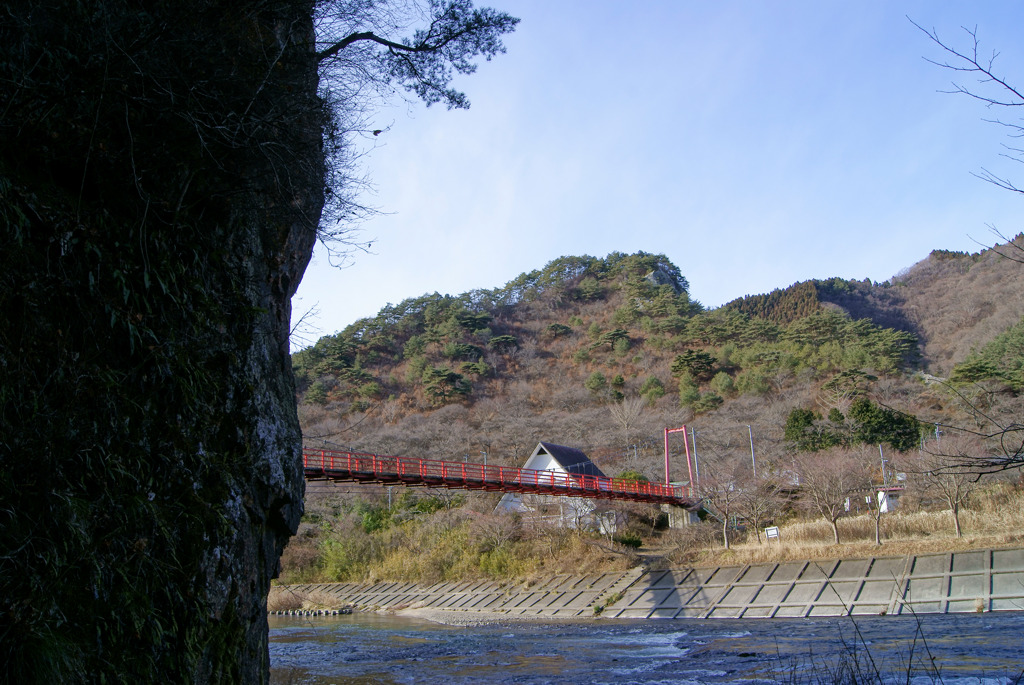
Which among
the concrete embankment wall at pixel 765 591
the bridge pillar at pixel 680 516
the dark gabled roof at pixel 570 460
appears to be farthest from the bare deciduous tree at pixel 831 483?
the dark gabled roof at pixel 570 460

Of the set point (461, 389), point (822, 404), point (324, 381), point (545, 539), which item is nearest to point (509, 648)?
point (545, 539)

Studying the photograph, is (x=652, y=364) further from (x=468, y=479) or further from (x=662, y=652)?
(x=662, y=652)

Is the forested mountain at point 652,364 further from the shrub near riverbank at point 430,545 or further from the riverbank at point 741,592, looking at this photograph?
the riverbank at point 741,592

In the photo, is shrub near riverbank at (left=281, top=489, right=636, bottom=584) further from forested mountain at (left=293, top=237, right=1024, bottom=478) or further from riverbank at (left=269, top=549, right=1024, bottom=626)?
forested mountain at (left=293, top=237, right=1024, bottom=478)

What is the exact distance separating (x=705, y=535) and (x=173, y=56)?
2516 cm

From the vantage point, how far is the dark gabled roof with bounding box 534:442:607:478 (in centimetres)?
3083

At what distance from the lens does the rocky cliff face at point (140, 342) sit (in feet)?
11.3

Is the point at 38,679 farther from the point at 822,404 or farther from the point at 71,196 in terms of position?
the point at 822,404

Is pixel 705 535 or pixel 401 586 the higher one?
pixel 705 535

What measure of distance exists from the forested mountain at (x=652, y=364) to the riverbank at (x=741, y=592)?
7.74 m

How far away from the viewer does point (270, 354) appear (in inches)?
220

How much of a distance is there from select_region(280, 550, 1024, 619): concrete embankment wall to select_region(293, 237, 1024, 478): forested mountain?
783 cm

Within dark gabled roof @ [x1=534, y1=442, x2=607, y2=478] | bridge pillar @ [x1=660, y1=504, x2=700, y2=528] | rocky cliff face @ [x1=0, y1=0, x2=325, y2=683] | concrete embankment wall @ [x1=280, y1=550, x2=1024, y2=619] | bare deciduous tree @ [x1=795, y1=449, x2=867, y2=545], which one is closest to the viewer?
rocky cliff face @ [x1=0, y1=0, x2=325, y2=683]

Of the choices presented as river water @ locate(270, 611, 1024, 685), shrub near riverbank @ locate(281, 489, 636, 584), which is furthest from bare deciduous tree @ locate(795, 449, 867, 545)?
shrub near riverbank @ locate(281, 489, 636, 584)
